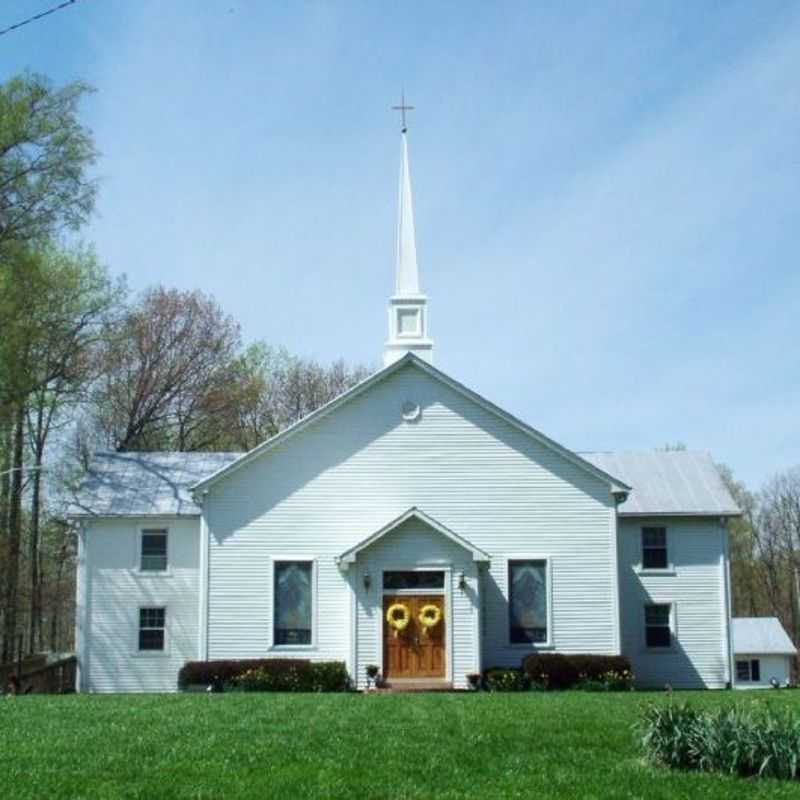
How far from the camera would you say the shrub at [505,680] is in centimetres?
3253

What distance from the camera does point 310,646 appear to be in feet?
112

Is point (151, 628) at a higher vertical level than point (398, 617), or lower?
lower

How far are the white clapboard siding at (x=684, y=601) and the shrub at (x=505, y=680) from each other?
5.78m

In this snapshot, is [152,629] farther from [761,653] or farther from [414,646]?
[761,653]

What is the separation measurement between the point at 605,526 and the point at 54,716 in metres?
18.4

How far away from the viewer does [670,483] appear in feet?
131

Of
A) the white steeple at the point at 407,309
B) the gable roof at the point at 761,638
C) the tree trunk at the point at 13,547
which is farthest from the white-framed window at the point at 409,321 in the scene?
the gable roof at the point at 761,638

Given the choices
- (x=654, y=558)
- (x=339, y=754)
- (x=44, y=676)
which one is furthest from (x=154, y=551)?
(x=339, y=754)

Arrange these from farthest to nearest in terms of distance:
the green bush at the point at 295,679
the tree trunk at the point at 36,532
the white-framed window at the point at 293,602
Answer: the tree trunk at the point at 36,532 → the white-framed window at the point at 293,602 → the green bush at the point at 295,679

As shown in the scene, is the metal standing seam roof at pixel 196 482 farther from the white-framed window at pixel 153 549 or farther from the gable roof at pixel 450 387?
the gable roof at pixel 450 387

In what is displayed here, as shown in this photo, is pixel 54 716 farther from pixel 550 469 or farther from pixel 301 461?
pixel 550 469

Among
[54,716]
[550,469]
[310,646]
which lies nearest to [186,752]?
[54,716]

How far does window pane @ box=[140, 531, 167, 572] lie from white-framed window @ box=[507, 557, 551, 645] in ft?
31.1

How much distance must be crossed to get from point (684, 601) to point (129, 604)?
1528cm
